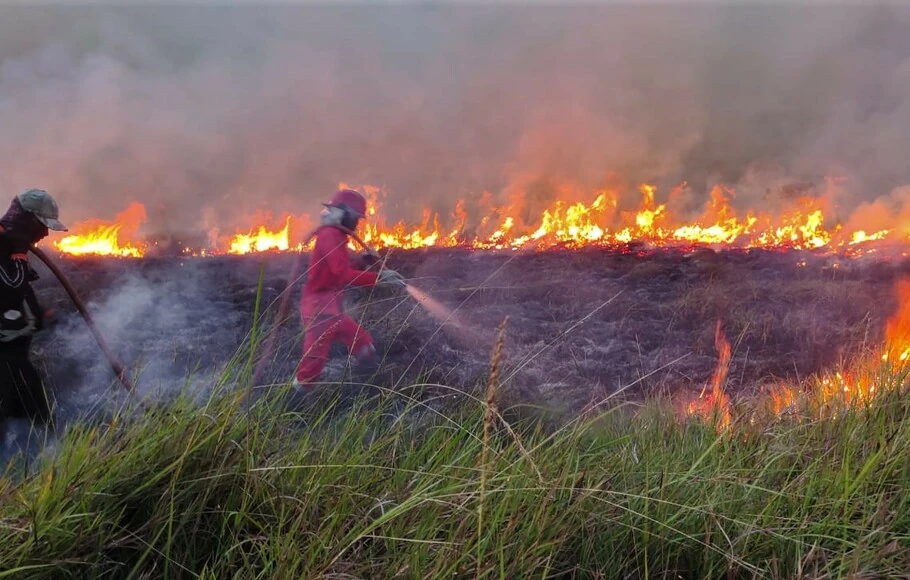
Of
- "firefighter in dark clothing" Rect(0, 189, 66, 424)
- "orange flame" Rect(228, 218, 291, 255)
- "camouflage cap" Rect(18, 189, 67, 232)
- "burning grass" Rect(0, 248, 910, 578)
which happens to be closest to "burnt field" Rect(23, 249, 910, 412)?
"firefighter in dark clothing" Rect(0, 189, 66, 424)

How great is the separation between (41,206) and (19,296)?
0.62m

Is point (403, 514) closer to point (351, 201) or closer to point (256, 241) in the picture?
point (351, 201)

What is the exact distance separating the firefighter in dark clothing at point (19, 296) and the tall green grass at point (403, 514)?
3.03 meters


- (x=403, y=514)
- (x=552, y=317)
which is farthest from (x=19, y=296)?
(x=552, y=317)

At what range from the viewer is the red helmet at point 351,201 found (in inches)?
238

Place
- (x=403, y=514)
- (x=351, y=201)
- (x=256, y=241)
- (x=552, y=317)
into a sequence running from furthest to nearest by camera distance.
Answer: (x=256, y=241)
(x=552, y=317)
(x=351, y=201)
(x=403, y=514)

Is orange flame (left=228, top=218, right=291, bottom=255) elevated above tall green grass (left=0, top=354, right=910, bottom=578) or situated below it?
above

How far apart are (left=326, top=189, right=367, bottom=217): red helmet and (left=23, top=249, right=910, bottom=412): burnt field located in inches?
39.3

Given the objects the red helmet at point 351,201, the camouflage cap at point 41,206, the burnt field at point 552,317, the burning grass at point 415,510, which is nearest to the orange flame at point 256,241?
the burnt field at point 552,317

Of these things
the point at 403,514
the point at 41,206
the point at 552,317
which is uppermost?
the point at 41,206

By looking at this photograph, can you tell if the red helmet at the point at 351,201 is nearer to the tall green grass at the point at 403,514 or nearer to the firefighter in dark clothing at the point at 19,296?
the firefighter in dark clothing at the point at 19,296

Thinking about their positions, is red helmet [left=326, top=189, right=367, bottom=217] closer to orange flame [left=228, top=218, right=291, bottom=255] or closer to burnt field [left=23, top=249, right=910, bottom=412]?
burnt field [left=23, top=249, right=910, bottom=412]

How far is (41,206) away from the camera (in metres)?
4.56

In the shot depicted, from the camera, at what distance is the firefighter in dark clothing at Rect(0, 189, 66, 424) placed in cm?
448
